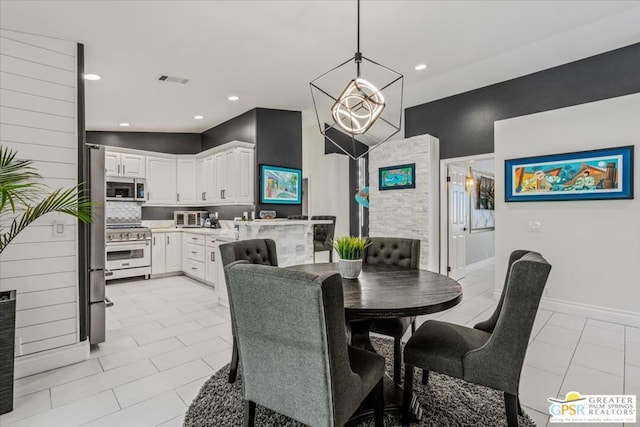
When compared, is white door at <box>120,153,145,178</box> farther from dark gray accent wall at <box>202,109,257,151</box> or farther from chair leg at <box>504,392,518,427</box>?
chair leg at <box>504,392,518,427</box>

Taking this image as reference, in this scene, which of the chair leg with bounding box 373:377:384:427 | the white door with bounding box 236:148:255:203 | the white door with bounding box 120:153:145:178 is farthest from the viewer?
the white door with bounding box 120:153:145:178

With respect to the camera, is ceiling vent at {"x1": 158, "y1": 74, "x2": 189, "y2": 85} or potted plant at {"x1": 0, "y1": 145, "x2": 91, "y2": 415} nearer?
potted plant at {"x1": 0, "y1": 145, "x2": 91, "y2": 415}

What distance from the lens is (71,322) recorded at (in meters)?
2.69

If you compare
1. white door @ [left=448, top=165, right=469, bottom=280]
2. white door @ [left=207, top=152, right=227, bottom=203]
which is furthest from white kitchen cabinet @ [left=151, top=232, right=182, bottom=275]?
white door @ [left=448, top=165, right=469, bottom=280]

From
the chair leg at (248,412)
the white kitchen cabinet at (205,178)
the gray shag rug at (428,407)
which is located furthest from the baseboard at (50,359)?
the white kitchen cabinet at (205,178)

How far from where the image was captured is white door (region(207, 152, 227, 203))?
554 centimetres

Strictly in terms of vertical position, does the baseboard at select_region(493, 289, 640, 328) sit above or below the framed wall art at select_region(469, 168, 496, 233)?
below

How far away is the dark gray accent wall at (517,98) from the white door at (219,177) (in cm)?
330

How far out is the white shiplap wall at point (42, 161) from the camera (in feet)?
8.15

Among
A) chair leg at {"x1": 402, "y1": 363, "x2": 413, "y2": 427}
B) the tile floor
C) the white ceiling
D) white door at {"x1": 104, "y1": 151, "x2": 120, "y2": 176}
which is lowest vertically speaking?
the tile floor

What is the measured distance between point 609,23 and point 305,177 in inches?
252

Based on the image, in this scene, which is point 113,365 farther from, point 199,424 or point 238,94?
point 238,94

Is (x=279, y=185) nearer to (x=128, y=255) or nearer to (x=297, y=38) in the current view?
(x=297, y=38)

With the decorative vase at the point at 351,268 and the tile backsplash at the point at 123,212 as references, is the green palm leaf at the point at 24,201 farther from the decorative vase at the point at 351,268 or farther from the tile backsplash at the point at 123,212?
the tile backsplash at the point at 123,212
